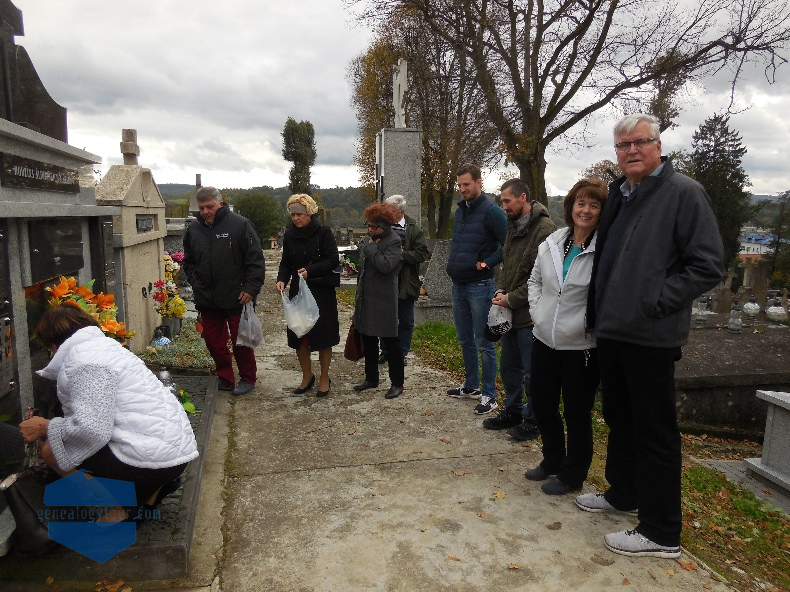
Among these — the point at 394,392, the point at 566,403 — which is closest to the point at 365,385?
the point at 394,392

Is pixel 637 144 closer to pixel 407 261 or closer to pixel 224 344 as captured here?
pixel 407 261

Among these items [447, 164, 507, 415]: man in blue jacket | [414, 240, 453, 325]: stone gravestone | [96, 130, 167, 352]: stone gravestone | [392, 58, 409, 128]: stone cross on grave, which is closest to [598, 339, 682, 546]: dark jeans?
[447, 164, 507, 415]: man in blue jacket

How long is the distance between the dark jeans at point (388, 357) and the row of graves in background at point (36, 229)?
1.97m

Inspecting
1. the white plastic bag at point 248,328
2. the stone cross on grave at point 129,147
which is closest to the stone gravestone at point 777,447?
the white plastic bag at point 248,328

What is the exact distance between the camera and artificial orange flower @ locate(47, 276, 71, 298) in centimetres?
349

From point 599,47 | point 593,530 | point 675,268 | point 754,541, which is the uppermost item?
point 599,47

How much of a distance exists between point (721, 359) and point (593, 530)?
14.7 feet

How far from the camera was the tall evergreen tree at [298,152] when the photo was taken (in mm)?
44656

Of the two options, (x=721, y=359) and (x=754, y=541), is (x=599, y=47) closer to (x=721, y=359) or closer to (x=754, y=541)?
(x=721, y=359)

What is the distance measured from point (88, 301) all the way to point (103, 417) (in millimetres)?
1673

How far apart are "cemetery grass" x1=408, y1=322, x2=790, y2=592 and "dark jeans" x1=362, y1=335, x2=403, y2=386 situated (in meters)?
1.75

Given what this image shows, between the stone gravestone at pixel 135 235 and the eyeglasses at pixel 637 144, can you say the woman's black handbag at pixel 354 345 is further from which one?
the eyeglasses at pixel 637 144

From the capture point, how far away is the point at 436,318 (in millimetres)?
8523

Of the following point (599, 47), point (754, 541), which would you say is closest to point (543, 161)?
point (599, 47)
